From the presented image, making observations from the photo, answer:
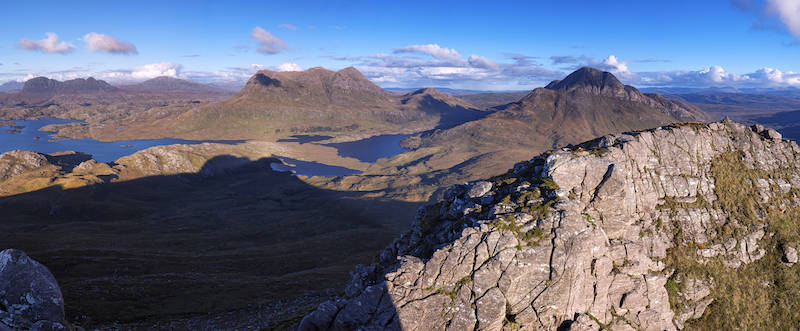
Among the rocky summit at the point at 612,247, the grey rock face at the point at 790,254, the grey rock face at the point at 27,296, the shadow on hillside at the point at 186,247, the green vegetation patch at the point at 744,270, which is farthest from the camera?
the shadow on hillside at the point at 186,247

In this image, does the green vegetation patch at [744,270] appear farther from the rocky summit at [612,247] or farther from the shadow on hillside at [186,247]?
the shadow on hillside at [186,247]

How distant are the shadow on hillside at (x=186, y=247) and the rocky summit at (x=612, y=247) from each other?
30.5m

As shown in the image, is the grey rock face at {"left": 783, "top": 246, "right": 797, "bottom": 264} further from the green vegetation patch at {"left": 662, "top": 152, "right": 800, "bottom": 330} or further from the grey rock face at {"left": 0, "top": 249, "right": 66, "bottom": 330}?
the grey rock face at {"left": 0, "top": 249, "right": 66, "bottom": 330}

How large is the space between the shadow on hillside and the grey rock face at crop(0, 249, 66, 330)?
1706 cm

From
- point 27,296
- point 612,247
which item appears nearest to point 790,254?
point 612,247

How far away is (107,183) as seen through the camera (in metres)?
197

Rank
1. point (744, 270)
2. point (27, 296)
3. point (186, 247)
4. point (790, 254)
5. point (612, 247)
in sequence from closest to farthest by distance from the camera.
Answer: point (612, 247) < point (27, 296) < point (744, 270) < point (790, 254) < point (186, 247)

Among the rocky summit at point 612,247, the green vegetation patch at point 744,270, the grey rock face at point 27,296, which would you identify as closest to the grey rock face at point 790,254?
the rocky summit at point 612,247

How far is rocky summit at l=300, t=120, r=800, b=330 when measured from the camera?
114ft

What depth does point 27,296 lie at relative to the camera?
40.3 metres

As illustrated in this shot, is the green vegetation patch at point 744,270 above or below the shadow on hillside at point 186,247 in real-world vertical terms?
above

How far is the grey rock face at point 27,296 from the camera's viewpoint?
124ft

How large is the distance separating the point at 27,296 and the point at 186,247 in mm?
81439

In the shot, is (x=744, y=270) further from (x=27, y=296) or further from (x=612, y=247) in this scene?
(x=27, y=296)
